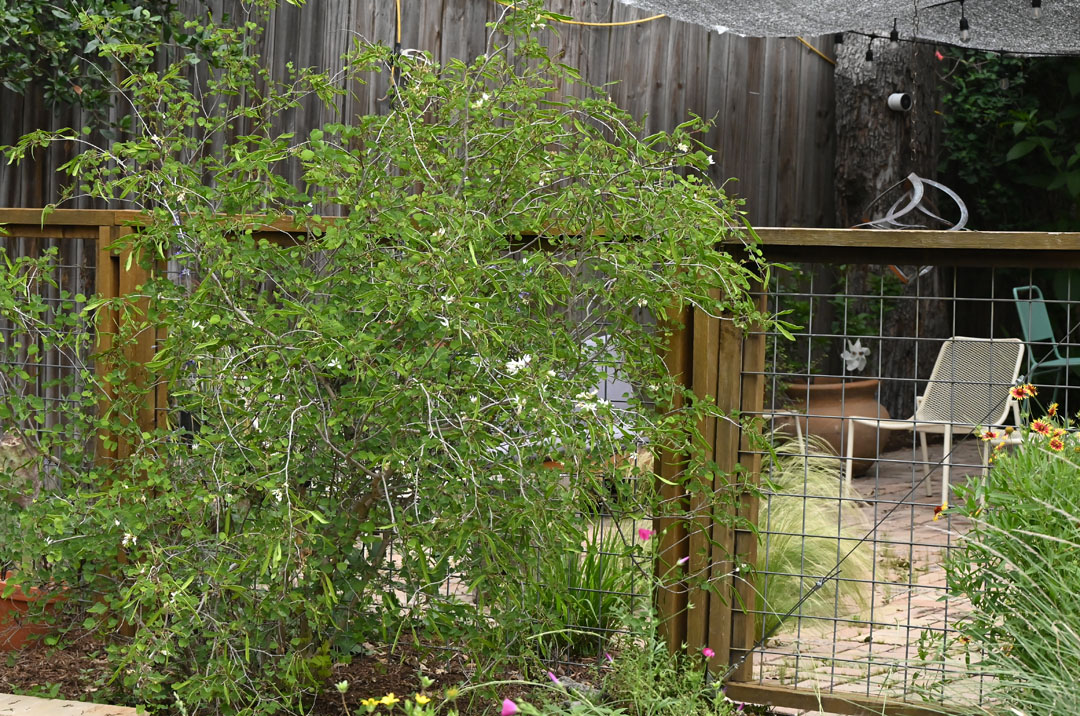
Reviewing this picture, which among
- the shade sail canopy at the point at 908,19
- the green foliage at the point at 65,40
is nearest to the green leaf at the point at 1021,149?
the shade sail canopy at the point at 908,19

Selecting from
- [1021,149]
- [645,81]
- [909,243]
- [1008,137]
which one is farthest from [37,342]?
[1008,137]

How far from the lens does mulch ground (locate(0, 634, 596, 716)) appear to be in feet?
9.02

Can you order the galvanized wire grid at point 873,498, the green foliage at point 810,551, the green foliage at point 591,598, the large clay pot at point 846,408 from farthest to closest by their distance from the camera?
the large clay pot at point 846,408 → the green foliage at point 810,551 → the green foliage at point 591,598 → the galvanized wire grid at point 873,498

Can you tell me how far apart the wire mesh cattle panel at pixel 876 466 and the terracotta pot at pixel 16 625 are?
1905mm

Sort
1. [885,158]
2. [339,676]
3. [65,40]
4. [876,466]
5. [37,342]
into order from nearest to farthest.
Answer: [339,676], [37,342], [876,466], [65,40], [885,158]

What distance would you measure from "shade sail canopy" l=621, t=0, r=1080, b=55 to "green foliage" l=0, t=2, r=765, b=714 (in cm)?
310

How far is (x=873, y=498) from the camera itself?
4.00 m

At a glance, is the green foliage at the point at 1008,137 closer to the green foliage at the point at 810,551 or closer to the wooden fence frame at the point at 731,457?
the green foliage at the point at 810,551

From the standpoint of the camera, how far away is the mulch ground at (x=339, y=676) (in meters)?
2.75

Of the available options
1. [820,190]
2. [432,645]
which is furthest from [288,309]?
[820,190]

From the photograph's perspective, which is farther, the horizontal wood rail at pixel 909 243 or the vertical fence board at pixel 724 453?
the vertical fence board at pixel 724 453

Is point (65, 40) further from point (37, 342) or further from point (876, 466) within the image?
point (876, 466)

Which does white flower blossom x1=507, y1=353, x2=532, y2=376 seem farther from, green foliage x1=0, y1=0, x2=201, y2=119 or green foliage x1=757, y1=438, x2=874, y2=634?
green foliage x1=0, y1=0, x2=201, y2=119

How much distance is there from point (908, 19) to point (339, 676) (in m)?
5.09
